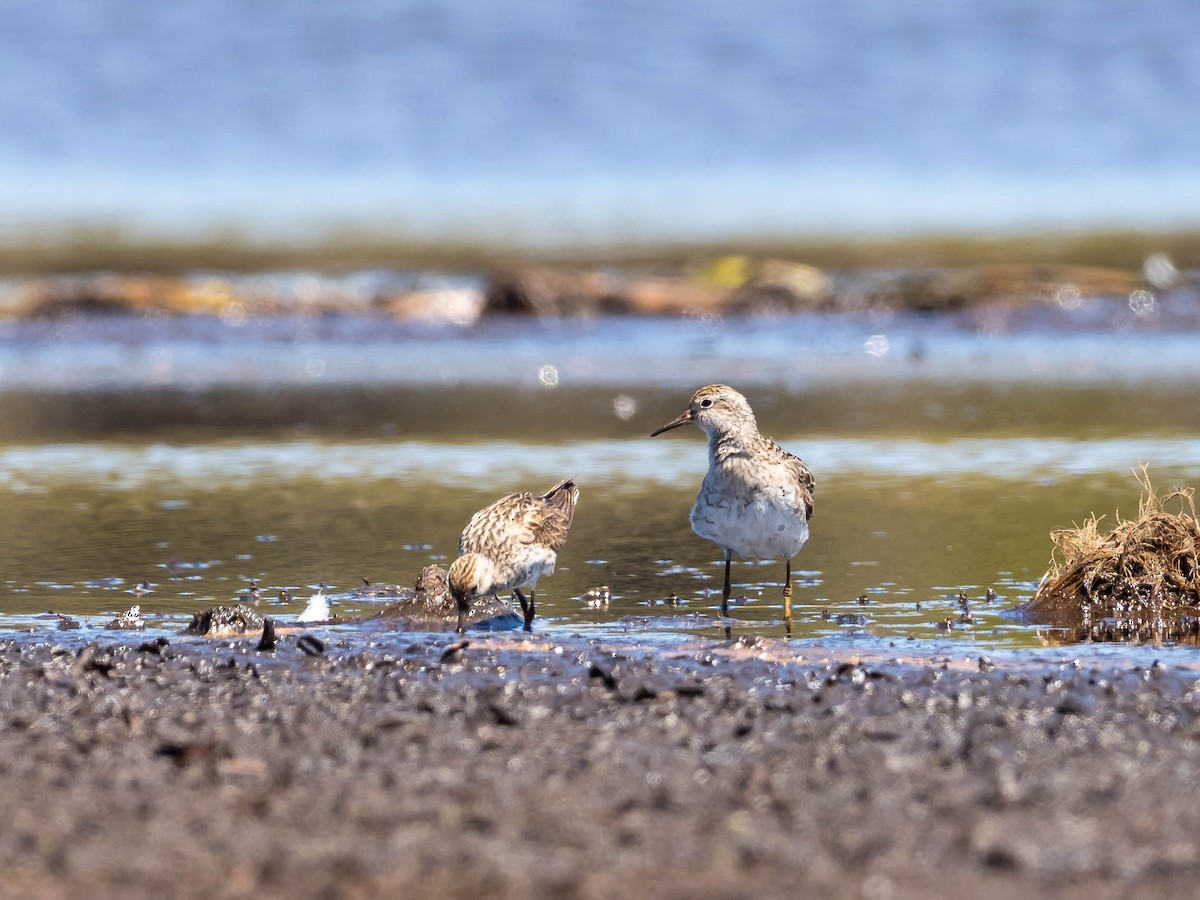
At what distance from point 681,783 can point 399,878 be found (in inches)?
65.1

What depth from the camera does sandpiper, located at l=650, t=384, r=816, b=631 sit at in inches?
511

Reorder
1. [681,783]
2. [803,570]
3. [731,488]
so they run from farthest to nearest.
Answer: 1. [803,570]
2. [731,488]
3. [681,783]

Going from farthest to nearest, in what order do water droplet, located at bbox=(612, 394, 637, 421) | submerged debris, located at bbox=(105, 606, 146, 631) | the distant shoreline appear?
the distant shoreline → water droplet, located at bbox=(612, 394, 637, 421) → submerged debris, located at bbox=(105, 606, 146, 631)

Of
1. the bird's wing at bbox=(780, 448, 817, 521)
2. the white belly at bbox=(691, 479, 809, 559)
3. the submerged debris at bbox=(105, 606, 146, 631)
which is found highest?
the bird's wing at bbox=(780, 448, 817, 521)

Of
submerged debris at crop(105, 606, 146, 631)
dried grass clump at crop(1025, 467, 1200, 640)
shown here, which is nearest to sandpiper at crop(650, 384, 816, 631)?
dried grass clump at crop(1025, 467, 1200, 640)

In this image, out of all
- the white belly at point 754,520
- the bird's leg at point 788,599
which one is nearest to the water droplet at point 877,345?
the bird's leg at point 788,599

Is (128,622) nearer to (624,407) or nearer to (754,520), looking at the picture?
(754,520)

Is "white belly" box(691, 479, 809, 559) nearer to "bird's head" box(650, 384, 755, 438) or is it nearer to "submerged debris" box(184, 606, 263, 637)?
"bird's head" box(650, 384, 755, 438)

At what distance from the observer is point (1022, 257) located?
40.6 metres

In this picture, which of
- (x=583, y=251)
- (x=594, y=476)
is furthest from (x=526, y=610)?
(x=583, y=251)

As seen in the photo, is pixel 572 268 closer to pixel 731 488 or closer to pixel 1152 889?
pixel 731 488

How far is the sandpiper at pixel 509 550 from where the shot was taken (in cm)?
1202

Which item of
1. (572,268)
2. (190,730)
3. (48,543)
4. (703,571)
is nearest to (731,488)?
(703,571)

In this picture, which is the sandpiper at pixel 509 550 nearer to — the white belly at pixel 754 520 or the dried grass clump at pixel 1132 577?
the white belly at pixel 754 520
